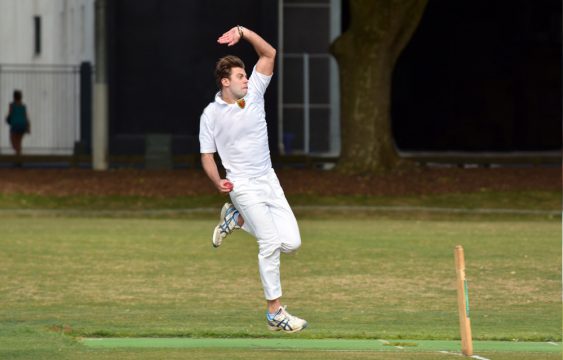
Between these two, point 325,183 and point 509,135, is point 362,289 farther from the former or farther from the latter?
point 509,135

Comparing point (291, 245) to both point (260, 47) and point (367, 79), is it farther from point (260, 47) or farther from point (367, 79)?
point (367, 79)

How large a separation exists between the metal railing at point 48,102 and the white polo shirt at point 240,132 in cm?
3201

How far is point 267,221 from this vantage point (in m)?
13.5

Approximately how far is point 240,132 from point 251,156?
0.72 ft

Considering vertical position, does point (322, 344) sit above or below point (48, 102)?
above

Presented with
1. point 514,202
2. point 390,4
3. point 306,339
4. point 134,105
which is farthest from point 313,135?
point 306,339

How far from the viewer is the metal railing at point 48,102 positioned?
46.5m

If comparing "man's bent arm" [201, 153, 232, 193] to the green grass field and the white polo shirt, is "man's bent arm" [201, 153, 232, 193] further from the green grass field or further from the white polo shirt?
the green grass field

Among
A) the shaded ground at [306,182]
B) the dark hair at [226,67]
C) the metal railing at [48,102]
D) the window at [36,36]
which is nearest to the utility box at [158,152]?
the shaded ground at [306,182]

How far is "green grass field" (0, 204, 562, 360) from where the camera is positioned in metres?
14.6

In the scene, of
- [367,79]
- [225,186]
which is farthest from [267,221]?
[367,79]

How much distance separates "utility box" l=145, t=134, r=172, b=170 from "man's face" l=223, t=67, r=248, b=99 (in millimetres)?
25814

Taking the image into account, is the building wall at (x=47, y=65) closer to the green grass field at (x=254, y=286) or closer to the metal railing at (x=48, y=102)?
the metal railing at (x=48, y=102)

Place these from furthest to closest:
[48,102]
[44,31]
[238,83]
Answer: [44,31], [48,102], [238,83]
